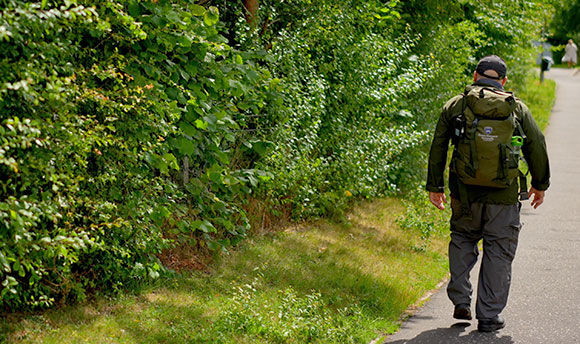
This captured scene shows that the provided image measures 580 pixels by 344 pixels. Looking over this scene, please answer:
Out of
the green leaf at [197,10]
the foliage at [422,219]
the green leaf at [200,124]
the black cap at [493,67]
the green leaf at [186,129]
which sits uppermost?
the green leaf at [197,10]

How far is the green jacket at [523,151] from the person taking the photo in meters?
6.12

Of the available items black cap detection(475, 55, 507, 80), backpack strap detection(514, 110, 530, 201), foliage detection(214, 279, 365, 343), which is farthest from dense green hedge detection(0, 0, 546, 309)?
backpack strap detection(514, 110, 530, 201)

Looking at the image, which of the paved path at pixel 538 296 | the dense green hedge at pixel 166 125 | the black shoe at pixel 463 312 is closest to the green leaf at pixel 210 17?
the dense green hedge at pixel 166 125

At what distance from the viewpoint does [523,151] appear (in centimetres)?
623

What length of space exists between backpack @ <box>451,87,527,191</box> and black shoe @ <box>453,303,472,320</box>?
947 millimetres

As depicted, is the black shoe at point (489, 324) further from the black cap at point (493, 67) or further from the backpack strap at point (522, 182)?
the black cap at point (493, 67)

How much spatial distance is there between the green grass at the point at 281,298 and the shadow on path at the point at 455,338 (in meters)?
0.29

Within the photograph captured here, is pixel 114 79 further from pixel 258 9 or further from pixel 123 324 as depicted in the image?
pixel 258 9

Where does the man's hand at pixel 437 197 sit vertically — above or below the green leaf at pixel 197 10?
below

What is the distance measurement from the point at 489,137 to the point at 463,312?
1.36 meters

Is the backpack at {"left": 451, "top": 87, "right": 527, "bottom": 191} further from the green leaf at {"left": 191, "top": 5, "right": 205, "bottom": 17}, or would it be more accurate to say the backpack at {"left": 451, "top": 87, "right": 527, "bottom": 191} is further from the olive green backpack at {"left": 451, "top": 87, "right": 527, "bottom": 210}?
the green leaf at {"left": 191, "top": 5, "right": 205, "bottom": 17}

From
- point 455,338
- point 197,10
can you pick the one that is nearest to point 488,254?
point 455,338

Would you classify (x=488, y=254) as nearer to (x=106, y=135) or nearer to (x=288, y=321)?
(x=288, y=321)

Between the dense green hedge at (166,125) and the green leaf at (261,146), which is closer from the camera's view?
the dense green hedge at (166,125)
